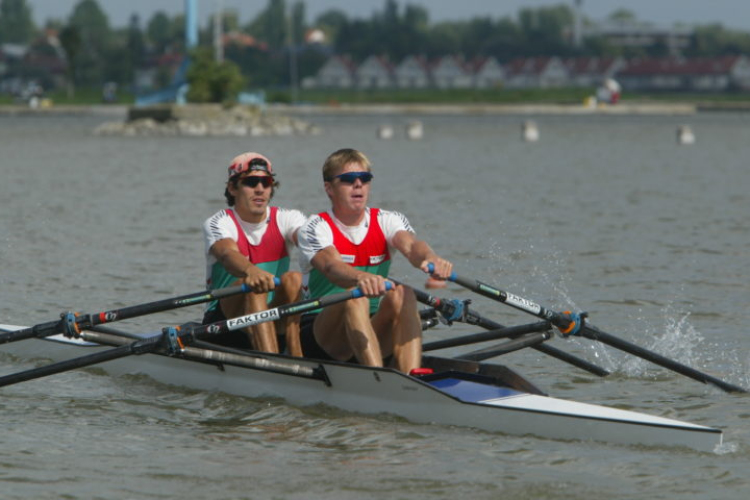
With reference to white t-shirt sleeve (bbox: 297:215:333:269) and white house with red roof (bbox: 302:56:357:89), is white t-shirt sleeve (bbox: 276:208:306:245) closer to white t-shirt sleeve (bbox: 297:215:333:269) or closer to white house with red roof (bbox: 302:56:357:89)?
white t-shirt sleeve (bbox: 297:215:333:269)

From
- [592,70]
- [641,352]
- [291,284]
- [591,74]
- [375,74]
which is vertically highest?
[375,74]

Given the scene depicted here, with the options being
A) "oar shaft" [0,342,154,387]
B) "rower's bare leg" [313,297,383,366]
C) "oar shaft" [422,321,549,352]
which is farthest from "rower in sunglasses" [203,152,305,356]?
"oar shaft" [422,321,549,352]

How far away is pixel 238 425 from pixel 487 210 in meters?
15.5

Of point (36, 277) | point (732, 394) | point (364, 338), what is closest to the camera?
point (364, 338)

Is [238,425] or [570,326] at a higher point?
[570,326]

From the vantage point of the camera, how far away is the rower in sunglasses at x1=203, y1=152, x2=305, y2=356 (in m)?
8.89

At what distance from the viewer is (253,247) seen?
906 cm

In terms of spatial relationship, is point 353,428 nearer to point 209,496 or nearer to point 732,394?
point 209,496

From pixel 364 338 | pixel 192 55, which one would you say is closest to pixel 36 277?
pixel 364 338

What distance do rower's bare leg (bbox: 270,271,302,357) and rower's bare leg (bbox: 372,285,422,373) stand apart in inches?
29.2

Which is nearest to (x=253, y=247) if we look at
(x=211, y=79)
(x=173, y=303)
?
(x=173, y=303)

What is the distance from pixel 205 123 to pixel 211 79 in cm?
232

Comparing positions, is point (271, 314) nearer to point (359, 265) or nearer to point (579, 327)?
point (359, 265)

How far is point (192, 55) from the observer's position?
61.8 metres
